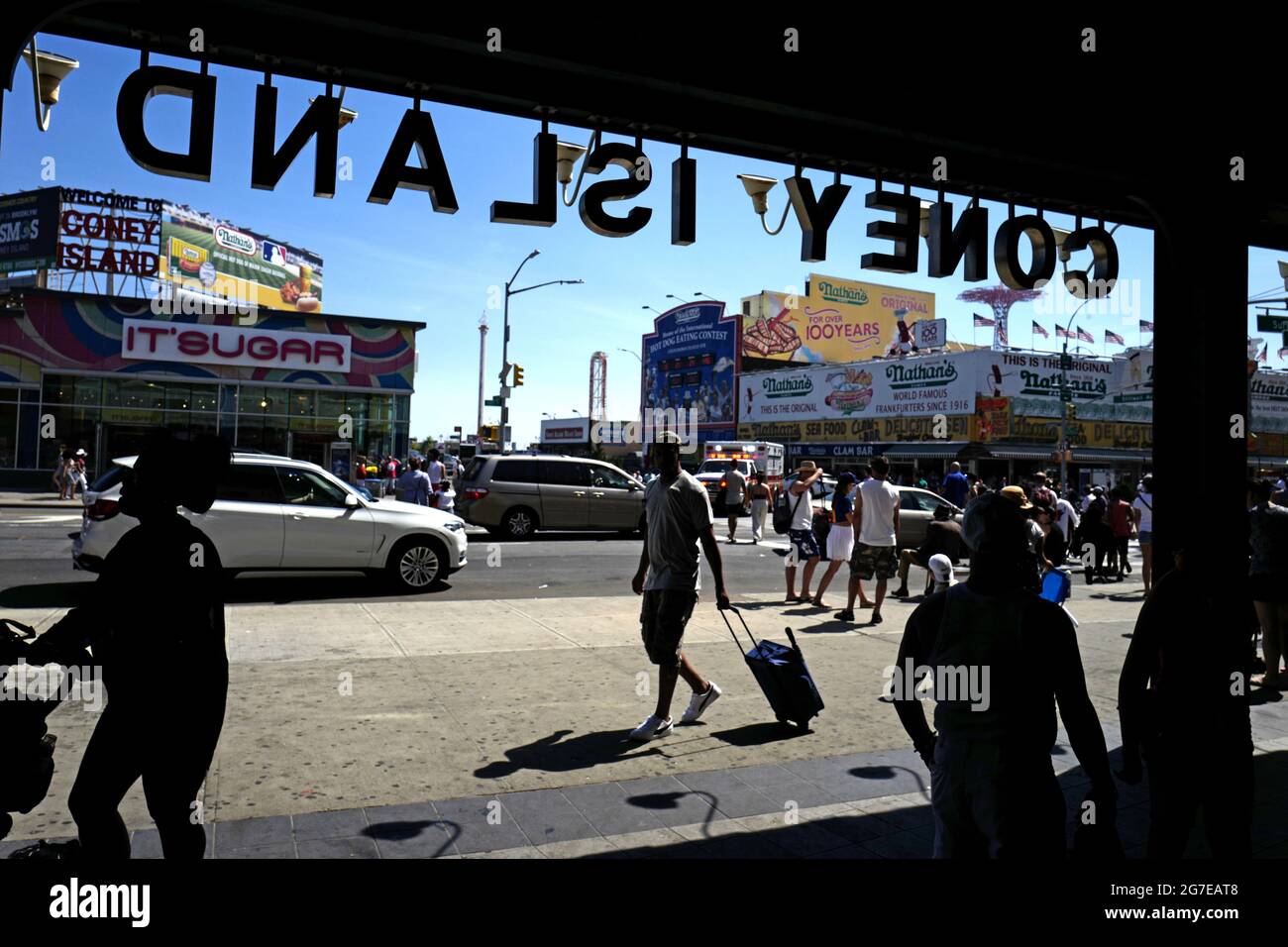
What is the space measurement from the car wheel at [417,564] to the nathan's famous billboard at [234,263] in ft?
115

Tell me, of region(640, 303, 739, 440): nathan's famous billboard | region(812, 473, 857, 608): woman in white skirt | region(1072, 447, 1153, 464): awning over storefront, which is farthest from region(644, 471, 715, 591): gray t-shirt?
region(640, 303, 739, 440): nathan's famous billboard

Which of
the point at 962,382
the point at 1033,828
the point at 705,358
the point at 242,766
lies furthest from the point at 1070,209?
the point at 705,358

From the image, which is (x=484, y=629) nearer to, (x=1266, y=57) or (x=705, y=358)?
(x=1266, y=57)

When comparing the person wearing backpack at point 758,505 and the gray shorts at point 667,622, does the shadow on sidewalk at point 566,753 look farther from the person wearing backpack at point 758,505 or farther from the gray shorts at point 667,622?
the person wearing backpack at point 758,505

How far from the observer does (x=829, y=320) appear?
82.7 metres

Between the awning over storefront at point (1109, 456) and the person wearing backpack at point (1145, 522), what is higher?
the awning over storefront at point (1109, 456)

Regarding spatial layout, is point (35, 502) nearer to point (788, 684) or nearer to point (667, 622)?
point (667, 622)

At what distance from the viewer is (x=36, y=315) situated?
32062 millimetres

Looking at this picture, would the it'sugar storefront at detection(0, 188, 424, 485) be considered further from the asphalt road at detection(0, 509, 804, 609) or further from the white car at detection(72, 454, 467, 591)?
the white car at detection(72, 454, 467, 591)

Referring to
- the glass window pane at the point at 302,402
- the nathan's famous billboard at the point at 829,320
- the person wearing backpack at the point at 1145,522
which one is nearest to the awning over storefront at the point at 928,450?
the glass window pane at the point at 302,402

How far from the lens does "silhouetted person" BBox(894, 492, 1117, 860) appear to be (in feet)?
8.33

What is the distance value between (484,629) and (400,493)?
10.2m

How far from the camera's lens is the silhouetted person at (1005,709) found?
2539mm

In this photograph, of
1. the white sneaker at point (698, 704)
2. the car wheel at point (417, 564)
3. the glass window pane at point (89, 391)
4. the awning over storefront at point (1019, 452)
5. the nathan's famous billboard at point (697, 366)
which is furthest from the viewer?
the nathan's famous billboard at point (697, 366)
